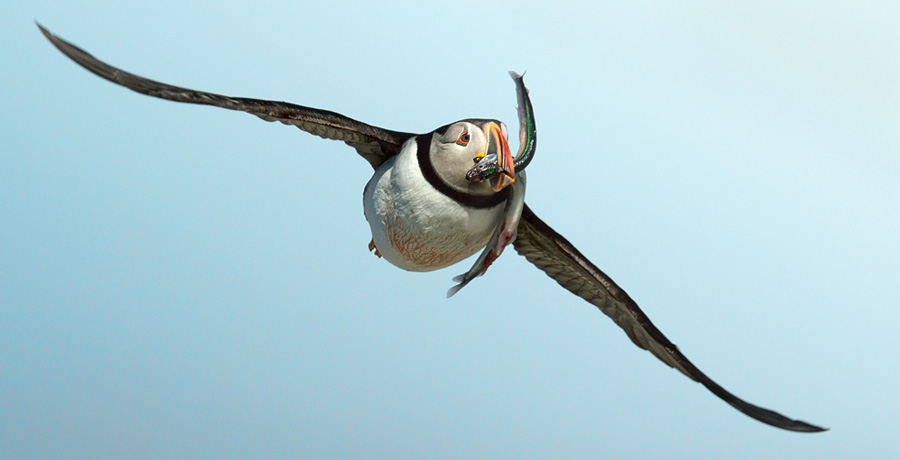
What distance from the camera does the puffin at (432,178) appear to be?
7859 mm

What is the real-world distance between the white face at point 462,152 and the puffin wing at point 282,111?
704 millimetres

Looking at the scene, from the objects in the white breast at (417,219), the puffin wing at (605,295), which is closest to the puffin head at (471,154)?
the white breast at (417,219)

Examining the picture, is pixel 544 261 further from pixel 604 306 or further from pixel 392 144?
pixel 392 144

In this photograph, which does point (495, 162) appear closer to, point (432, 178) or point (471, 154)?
point (471, 154)

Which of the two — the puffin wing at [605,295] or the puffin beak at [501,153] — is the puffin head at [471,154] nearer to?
the puffin beak at [501,153]

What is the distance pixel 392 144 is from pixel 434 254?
1.14 m

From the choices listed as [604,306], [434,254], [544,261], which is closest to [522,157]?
[434,254]

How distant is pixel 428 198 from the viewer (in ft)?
26.9

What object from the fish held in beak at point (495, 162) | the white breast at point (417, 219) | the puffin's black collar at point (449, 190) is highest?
the fish held in beak at point (495, 162)

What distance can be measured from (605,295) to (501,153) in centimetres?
251

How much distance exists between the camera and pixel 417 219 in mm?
8297

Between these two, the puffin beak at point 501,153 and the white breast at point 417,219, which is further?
the white breast at point 417,219

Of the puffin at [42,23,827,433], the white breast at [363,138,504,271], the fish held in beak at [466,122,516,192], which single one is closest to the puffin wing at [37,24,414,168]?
the puffin at [42,23,827,433]

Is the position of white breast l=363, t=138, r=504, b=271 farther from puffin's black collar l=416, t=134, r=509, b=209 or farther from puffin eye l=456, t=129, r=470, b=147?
puffin eye l=456, t=129, r=470, b=147
